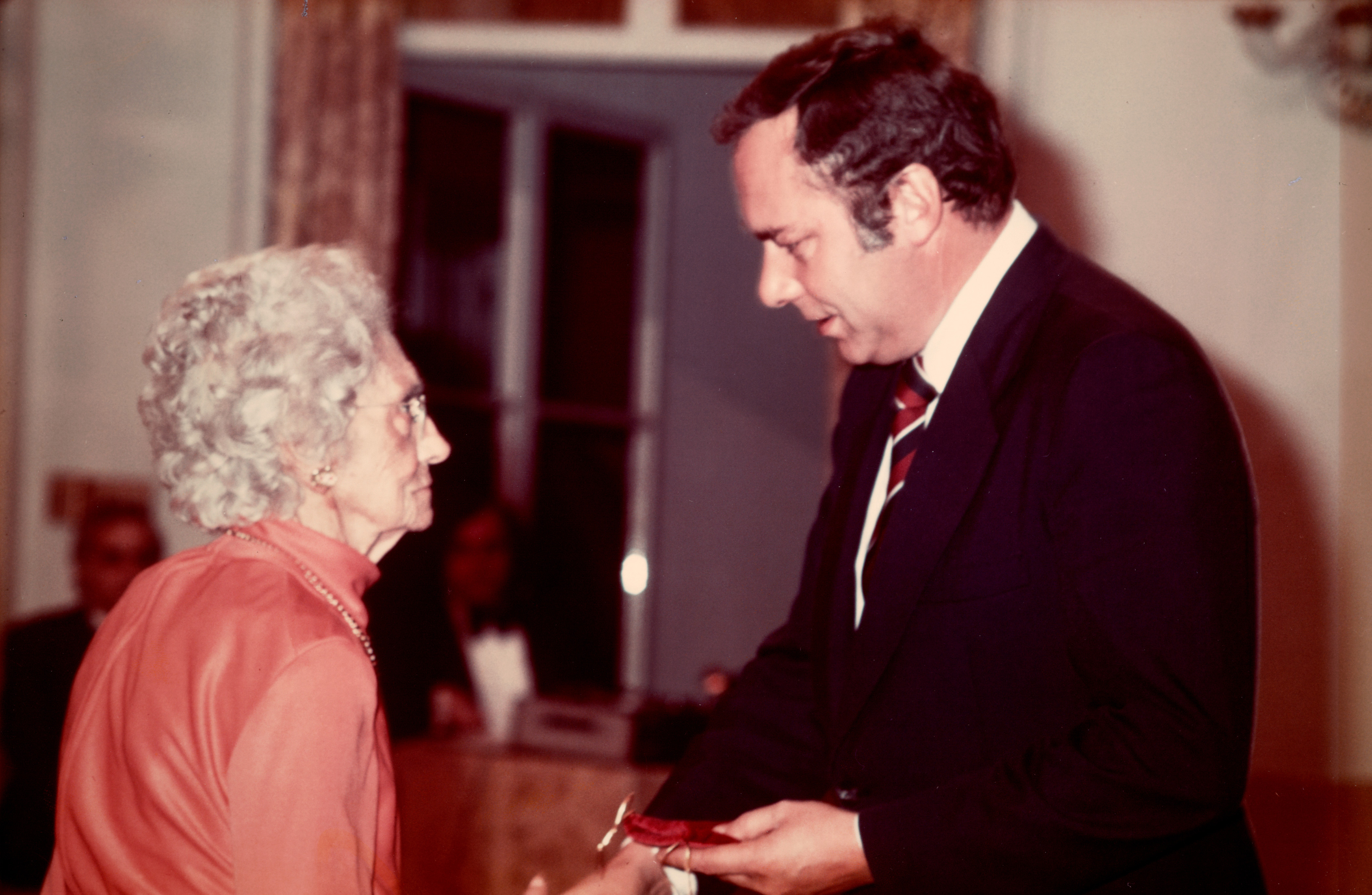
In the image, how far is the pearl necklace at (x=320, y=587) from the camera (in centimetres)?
120

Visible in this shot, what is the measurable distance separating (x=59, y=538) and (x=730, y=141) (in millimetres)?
3715

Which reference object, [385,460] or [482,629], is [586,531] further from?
[385,460]

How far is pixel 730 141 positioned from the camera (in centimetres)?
161

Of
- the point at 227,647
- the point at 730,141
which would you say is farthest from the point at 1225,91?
the point at 227,647

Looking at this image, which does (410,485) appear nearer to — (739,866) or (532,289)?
(739,866)

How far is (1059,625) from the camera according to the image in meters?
1.28

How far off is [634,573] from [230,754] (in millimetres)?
4438

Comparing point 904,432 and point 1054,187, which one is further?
point 1054,187

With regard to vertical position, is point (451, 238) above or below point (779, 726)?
above

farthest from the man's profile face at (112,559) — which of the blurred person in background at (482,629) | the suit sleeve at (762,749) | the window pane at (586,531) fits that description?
the suit sleeve at (762,749)

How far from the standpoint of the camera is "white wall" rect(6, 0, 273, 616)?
4328 millimetres

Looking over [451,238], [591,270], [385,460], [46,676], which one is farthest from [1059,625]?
[591,270]

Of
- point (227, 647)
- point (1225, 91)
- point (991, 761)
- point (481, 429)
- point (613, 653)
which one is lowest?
point (613, 653)

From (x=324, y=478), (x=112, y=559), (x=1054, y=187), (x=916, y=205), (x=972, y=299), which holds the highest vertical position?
(x=1054, y=187)
